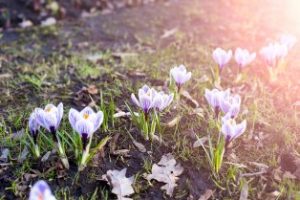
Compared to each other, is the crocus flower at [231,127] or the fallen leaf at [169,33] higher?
the crocus flower at [231,127]

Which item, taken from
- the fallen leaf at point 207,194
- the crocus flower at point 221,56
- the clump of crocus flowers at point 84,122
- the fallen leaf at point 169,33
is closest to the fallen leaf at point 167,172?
the fallen leaf at point 207,194

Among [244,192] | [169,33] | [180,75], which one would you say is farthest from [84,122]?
[169,33]

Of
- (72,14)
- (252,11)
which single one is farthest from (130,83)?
(252,11)

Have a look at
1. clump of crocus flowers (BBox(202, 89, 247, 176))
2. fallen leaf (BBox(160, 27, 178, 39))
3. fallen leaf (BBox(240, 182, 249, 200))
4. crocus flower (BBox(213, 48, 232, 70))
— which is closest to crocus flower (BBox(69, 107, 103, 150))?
clump of crocus flowers (BBox(202, 89, 247, 176))

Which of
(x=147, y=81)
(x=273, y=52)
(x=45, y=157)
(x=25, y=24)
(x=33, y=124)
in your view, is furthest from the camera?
(x=25, y=24)

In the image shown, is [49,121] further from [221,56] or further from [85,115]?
[221,56]

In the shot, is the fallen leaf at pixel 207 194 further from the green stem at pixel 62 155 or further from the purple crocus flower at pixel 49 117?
the purple crocus flower at pixel 49 117
